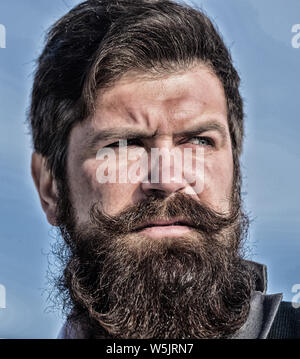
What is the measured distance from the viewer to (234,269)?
10.1 feet

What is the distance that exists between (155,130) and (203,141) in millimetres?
319

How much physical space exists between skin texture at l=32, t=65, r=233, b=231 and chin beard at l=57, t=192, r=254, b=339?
0.08 m

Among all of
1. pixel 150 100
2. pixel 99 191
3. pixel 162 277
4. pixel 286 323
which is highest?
pixel 150 100

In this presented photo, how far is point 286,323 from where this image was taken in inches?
115

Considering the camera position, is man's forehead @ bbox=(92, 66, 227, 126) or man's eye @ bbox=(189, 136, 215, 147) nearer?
man's forehead @ bbox=(92, 66, 227, 126)

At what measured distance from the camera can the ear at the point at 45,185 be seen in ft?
11.5

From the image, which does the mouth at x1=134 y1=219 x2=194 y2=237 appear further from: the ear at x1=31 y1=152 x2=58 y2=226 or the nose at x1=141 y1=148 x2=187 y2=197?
the ear at x1=31 y1=152 x2=58 y2=226

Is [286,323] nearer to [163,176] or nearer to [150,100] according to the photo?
[163,176]

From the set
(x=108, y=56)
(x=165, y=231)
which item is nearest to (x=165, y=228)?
(x=165, y=231)

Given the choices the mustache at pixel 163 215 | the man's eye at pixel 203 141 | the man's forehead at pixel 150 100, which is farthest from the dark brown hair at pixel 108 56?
the mustache at pixel 163 215

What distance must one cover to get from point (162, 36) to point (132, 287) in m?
1.40

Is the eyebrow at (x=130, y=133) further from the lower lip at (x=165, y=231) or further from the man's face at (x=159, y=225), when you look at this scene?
the lower lip at (x=165, y=231)

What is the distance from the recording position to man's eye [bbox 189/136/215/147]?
9.86ft

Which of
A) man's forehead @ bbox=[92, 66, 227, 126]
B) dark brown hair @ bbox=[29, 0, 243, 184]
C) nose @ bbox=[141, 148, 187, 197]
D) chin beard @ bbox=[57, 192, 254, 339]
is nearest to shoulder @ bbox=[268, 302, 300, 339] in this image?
chin beard @ bbox=[57, 192, 254, 339]
